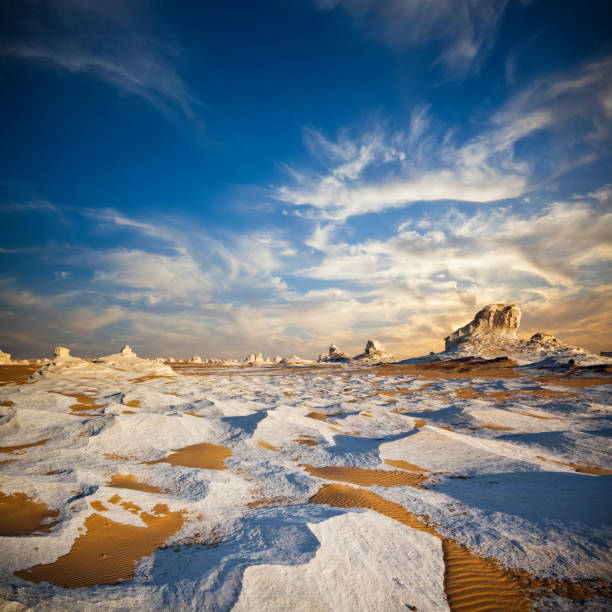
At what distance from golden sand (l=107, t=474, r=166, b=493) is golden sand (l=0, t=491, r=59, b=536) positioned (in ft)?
4.45

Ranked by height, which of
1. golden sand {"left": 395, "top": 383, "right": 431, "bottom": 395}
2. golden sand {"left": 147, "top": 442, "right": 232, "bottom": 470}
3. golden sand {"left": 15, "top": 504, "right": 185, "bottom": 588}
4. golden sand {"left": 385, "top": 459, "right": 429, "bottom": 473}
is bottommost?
golden sand {"left": 147, "top": 442, "right": 232, "bottom": 470}

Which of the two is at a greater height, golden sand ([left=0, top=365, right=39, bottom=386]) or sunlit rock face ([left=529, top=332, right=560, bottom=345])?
sunlit rock face ([left=529, top=332, right=560, bottom=345])

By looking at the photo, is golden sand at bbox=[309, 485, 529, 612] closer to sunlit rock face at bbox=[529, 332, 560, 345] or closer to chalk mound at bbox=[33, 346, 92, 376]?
chalk mound at bbox=[33, 346, 92, 376]

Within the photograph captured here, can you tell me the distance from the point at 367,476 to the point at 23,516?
6.79 m

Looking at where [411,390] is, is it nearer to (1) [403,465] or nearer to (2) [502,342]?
(1) [403,465]

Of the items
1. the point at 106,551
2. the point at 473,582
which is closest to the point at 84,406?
the point at 106,551

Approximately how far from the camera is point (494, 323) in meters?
60.6

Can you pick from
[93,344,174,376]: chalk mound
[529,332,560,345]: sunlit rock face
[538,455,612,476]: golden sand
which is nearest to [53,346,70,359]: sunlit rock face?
[93,344,174,376]: chalk mound

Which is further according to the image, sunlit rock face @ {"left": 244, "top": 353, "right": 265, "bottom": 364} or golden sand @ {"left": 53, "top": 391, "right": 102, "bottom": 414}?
sunlit rock face @ {"left": 244, "top": 353, "right": 265, "bottom": 364}

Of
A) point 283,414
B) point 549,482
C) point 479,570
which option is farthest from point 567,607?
point 283,414

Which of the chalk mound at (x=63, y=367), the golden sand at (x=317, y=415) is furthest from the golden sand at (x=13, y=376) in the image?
the golden sand at (x=317, y=415)

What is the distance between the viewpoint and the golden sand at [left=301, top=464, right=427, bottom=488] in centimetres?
713

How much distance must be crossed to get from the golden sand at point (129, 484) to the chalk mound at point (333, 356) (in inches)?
3304

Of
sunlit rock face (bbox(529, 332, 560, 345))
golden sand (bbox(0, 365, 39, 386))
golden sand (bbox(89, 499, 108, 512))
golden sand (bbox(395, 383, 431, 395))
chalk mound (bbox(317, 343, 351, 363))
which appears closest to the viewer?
golden sand (bbox(89, 499, 108, 512))
